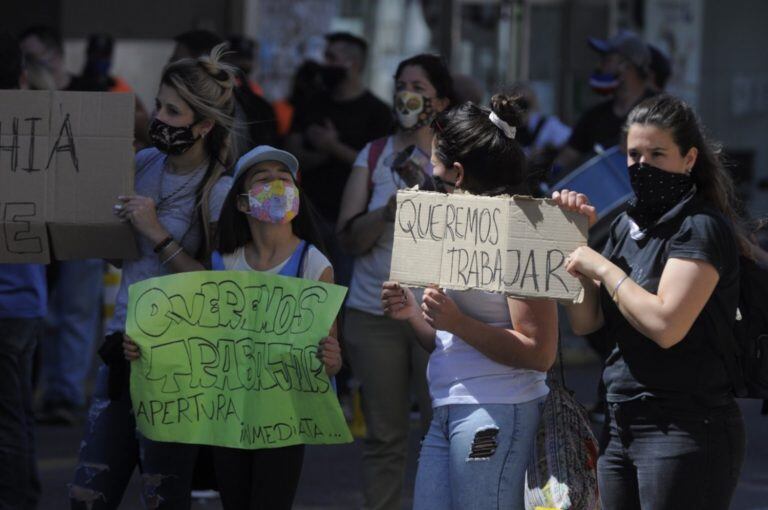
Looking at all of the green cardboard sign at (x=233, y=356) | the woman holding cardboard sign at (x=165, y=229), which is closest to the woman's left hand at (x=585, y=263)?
the green cardboard sign at (x=233, y=356)

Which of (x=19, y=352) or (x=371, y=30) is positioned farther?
(x=371, y=30)

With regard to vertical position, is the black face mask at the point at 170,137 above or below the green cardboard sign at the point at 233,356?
above

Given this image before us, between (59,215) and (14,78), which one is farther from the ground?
(14,78)

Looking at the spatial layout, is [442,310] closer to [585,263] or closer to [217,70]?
[585,263]

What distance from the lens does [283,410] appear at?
454cm

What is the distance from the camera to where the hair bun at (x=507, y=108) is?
167 inches

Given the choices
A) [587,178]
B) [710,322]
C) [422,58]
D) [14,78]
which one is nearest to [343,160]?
[587,178]

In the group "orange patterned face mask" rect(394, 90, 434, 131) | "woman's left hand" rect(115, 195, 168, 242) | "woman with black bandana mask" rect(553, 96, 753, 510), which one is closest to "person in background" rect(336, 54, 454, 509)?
"orange patterned face mask" rect(394, 90, 434, 131)

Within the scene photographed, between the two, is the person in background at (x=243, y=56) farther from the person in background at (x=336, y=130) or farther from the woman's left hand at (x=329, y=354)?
→ the woman's left hand at (x=329, y=354)

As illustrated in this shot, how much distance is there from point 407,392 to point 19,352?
1561mm

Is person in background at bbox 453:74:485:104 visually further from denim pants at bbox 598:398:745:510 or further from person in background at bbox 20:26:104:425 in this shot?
denim pants at bbox 598:398:745:510

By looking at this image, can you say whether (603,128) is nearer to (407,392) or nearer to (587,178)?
(587,178)

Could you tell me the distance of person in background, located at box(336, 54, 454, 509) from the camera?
5.89 meters

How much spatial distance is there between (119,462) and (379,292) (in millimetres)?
1549
